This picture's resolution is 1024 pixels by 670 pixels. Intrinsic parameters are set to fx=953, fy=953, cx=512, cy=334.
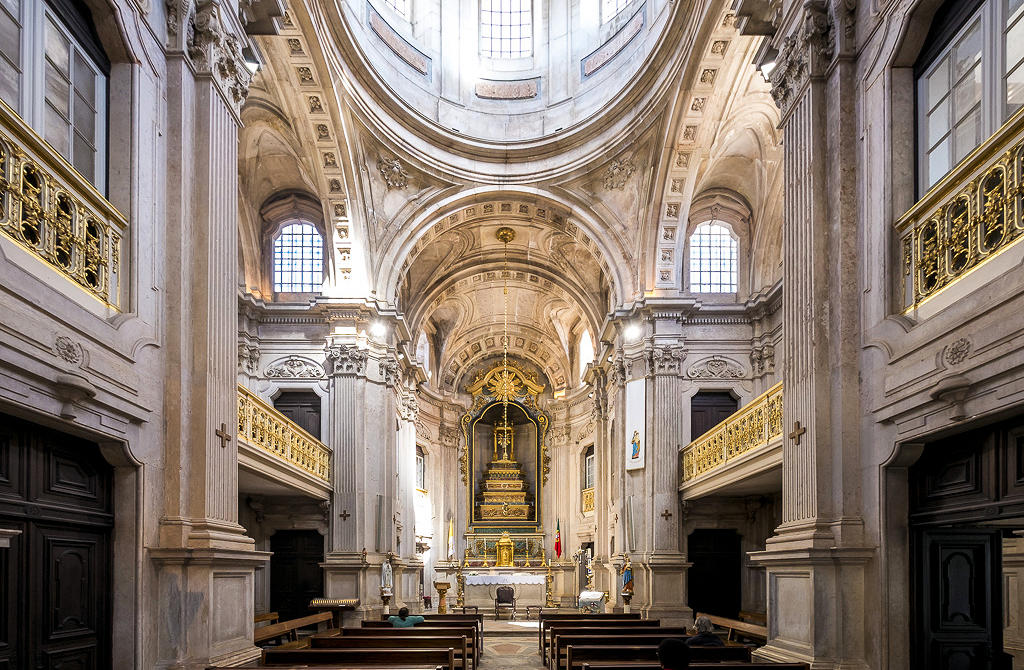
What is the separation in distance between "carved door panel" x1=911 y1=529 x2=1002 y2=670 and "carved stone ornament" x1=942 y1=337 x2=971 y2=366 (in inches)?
74.8

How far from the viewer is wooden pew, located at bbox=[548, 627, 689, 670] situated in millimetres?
14141

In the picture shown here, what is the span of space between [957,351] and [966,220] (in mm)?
1175

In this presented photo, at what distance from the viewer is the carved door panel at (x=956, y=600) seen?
337 inches

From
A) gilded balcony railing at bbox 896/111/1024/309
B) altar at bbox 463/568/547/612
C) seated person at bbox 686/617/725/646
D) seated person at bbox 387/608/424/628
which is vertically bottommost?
altar at bbox 463/568/547/612

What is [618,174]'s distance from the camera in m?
25.0

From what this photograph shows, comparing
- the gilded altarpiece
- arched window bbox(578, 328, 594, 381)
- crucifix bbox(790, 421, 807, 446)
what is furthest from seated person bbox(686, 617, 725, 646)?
the gilded altarpiece

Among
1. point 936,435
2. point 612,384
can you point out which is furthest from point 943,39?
point 612,384

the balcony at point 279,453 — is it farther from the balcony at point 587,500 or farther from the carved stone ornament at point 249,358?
the balcony at point 587,500

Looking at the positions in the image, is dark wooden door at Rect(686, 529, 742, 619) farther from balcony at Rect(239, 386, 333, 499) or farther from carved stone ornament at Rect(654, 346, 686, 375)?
balcony at Rect(239, 386, 333, 499)

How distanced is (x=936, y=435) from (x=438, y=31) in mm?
20748

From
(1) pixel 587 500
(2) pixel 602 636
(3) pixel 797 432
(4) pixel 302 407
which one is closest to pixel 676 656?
(3) pixel 797 432

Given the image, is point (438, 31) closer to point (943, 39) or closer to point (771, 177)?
point (771, 177)

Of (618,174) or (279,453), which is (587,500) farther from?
(279,453)

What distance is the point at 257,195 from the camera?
24.8m
